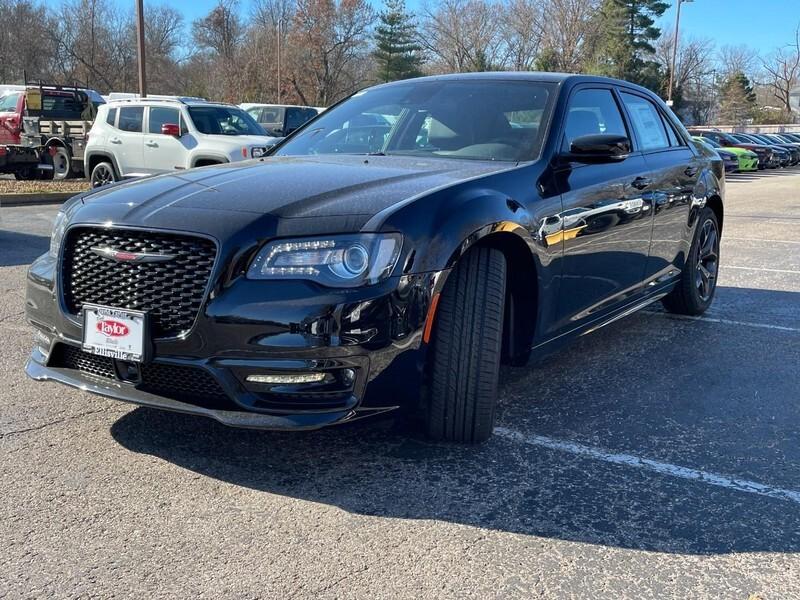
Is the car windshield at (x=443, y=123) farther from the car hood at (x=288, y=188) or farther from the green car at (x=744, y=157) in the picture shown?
the green car at (x=744, y=157)

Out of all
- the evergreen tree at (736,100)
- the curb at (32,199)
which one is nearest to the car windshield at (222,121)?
the curb at (32,199)

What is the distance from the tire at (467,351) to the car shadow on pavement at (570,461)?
0.16 m

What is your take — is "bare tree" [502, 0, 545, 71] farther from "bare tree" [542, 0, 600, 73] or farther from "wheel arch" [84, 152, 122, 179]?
"wheel arch" [84, 152, 122, 179]

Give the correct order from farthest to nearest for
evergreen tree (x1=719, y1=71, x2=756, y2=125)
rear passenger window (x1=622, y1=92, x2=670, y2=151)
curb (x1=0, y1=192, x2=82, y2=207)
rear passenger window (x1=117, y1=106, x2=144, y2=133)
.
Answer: evergreen tree (x1=719, y1=71, x2=756, y2=125), rear passenger window (x1=117, y1=106, x2=144, y2=133), curb (x1=0, y1=192, x2=82, y2=207), rear passenger window (x1=622, y1=92, x2=670, y2=151)

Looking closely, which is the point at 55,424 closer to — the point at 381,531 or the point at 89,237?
the point at 89,237

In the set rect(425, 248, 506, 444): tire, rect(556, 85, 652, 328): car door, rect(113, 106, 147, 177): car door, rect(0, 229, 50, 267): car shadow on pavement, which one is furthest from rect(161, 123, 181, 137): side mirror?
rect(425, 248, 506, 444): tire

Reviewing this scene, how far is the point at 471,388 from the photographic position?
10.5 feet

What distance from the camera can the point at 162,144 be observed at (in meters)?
13.5

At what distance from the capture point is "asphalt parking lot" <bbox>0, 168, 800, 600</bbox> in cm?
244

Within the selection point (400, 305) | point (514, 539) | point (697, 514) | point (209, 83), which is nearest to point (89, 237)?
point (400, 305)

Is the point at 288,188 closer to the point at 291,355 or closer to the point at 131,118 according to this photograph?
the point at 291,355

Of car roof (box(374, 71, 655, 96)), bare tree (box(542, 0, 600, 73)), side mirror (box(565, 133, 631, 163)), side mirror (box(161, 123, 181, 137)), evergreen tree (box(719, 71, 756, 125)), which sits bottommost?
side mirror (box(565, 133, 631, 163))

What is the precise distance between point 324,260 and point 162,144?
11.5 metres

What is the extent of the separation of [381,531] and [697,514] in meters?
1.14
